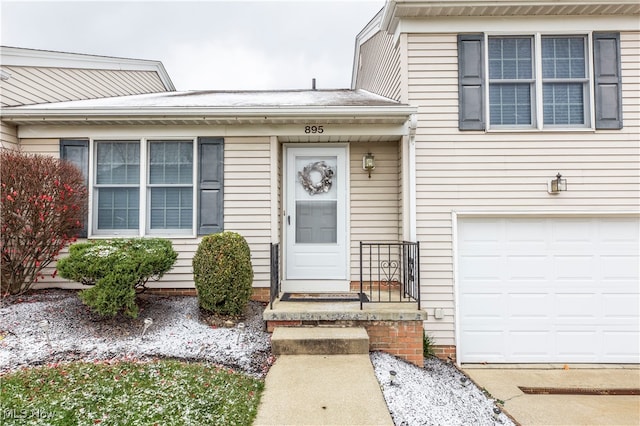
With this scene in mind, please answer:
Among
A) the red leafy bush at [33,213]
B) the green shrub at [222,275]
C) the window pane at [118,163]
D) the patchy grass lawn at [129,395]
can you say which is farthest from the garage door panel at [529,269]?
the red leafy bush at [33,213]

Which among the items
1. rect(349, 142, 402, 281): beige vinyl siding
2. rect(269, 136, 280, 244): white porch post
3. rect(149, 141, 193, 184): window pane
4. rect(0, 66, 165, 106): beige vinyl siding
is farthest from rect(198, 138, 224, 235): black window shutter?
rect(0, 66, 165, 106): beige vinyl siding

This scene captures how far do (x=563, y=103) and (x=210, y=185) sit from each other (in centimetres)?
491

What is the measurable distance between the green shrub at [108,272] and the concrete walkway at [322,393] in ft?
6.06

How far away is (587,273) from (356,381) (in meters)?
3.72

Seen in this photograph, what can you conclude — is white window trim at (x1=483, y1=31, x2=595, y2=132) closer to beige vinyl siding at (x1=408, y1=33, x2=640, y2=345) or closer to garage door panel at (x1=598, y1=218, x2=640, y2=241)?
beige vinyl siding at (x1=408, y1=33, x2=640, y2=345)

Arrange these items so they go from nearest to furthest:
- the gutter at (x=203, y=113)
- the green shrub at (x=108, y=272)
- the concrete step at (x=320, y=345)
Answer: the concrete step at (x=320, y=345)
the green shrub at (x=108, y=272)
the gutter at (x=203, y=113)

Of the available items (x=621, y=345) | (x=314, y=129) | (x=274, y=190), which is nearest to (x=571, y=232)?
(x=621, y=345)

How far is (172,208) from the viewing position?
5234mm

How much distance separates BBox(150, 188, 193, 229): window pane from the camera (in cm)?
523

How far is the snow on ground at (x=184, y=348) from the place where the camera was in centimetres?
323

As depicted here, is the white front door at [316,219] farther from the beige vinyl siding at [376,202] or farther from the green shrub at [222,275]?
the green shrub at [222,275]

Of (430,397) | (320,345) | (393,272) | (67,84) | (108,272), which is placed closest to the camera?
(430,397)

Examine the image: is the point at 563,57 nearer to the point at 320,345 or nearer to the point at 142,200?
the point at 320,345

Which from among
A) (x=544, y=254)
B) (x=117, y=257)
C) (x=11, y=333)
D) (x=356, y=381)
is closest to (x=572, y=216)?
(x=544, y=254)
